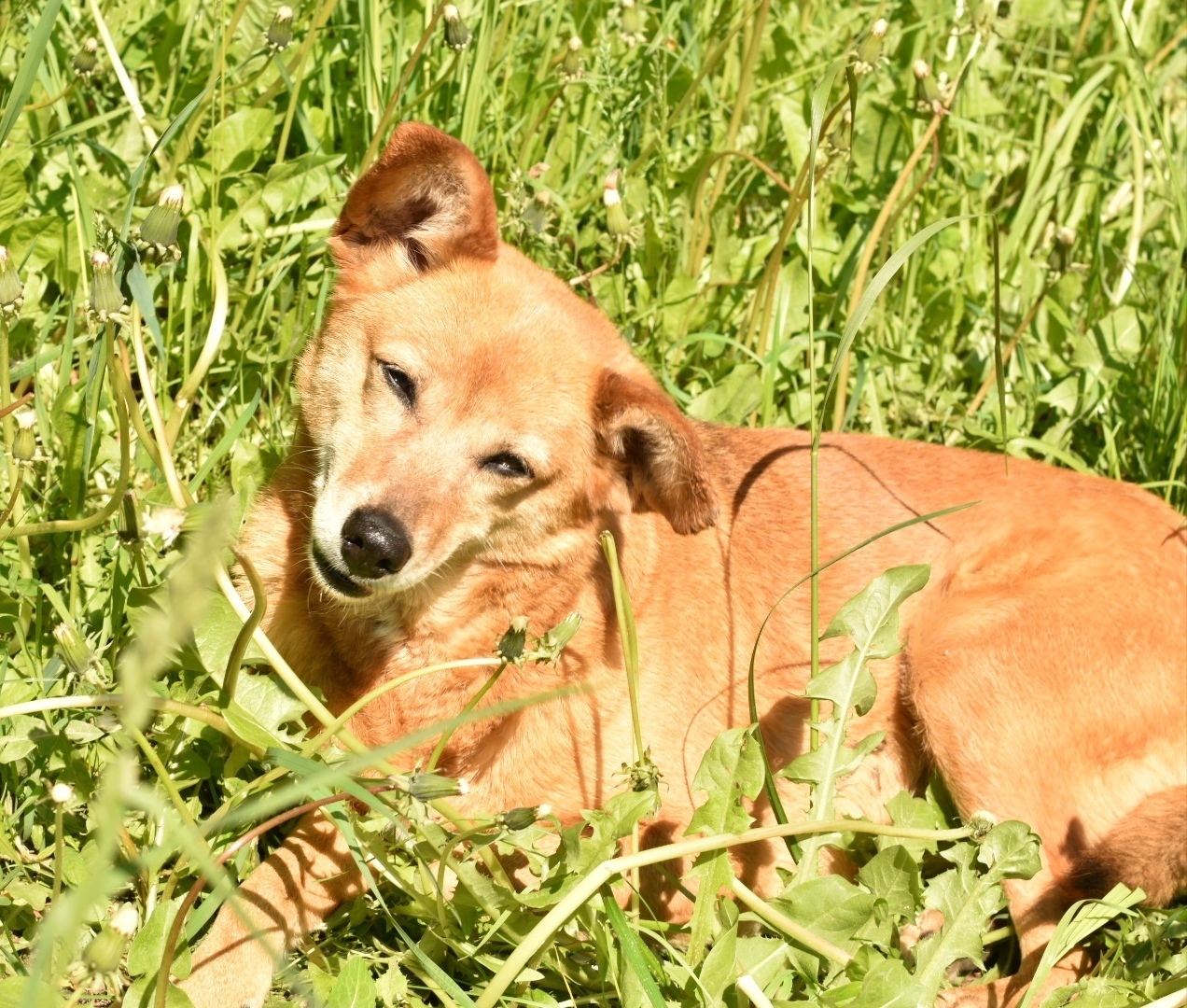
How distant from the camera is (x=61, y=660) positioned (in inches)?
128

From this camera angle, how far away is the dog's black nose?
9.49 ft

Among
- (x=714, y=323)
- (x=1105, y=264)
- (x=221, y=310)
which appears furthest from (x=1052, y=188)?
(x=221, y=310)

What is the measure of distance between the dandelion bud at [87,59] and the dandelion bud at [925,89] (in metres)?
2.46

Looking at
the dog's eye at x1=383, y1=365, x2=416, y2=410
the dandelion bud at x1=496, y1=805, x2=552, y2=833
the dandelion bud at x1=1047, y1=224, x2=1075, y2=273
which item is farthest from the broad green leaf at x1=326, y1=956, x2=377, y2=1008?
the dandelion bud at x1=1047, y1=224, x2=1075, y2=273

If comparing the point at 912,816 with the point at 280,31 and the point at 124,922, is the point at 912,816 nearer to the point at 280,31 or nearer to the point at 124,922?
the point at 124,922

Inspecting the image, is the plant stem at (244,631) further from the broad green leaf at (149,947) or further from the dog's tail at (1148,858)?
the dog's tail at (1148,858)

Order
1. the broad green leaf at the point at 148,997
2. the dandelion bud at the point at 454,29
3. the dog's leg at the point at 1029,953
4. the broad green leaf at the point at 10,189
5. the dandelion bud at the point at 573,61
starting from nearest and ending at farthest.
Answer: the broad green leaf at the point at 148,997, the dog's leg at the point at 1029,953, the dandelion bud at the point at 454,29, the broad green leaf at the point at 10,189, the dandelion bud at the point at 573,61

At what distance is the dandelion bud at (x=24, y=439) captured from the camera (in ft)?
9.50

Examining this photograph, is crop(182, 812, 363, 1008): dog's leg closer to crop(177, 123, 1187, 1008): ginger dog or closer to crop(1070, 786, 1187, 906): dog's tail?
crop(177, 123, 1187, 1008): ginger dog

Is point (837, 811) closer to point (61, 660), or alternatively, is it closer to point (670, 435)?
point (670, 435)

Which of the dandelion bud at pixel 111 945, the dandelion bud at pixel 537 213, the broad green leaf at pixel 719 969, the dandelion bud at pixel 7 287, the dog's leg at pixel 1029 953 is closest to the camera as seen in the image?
the dandelion bud at pixel 111 945

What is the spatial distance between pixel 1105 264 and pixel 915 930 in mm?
2915

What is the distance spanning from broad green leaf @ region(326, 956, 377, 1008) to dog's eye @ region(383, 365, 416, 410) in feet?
4.15

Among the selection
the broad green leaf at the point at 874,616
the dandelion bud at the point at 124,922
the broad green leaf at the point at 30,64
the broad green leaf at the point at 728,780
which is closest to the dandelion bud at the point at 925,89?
the broad green leaf at the point at 874,616
